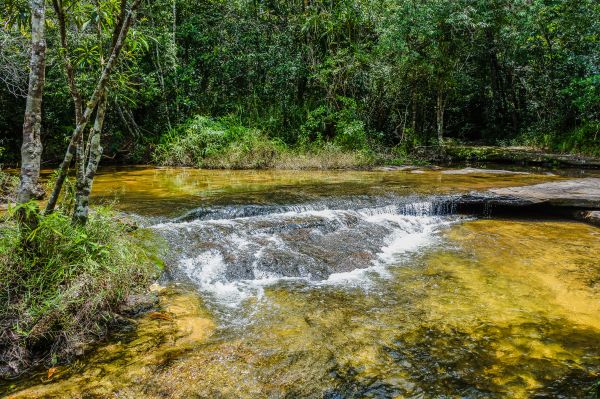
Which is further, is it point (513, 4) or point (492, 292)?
point (513, 4)

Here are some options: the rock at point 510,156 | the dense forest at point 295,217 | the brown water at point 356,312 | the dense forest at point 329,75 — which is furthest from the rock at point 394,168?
the brown water at point 356,312

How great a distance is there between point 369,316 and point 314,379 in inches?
43.4

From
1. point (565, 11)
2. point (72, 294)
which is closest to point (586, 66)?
point (565, 11)

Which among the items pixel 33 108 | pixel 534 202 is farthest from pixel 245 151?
pixel 33 108

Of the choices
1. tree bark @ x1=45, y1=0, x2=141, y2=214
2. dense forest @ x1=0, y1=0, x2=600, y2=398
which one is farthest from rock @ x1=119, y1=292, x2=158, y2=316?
tree bark @ x1=45, y1=0, x2=141, y2=214

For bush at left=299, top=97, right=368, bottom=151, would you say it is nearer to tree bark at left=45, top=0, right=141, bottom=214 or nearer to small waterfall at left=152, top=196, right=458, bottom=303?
small waterfall at left=152, top=196, right=458, bottom=303

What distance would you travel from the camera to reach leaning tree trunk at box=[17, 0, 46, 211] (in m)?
3.29

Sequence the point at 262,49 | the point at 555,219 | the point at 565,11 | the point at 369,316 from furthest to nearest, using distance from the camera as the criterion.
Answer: the point at 262,49 < the point at 565,11 < the point at 555,219 < the point at 369,316

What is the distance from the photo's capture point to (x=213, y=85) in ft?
55.8

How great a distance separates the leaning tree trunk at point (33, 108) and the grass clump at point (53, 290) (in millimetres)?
307

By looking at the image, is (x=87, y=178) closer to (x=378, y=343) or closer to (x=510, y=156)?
(x=378, y=343)

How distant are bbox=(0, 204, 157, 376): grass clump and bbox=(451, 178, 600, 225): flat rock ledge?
6.51 metres

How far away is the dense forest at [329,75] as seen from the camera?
13.7 m

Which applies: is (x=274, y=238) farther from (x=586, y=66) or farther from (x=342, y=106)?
(x=586, y=66)
